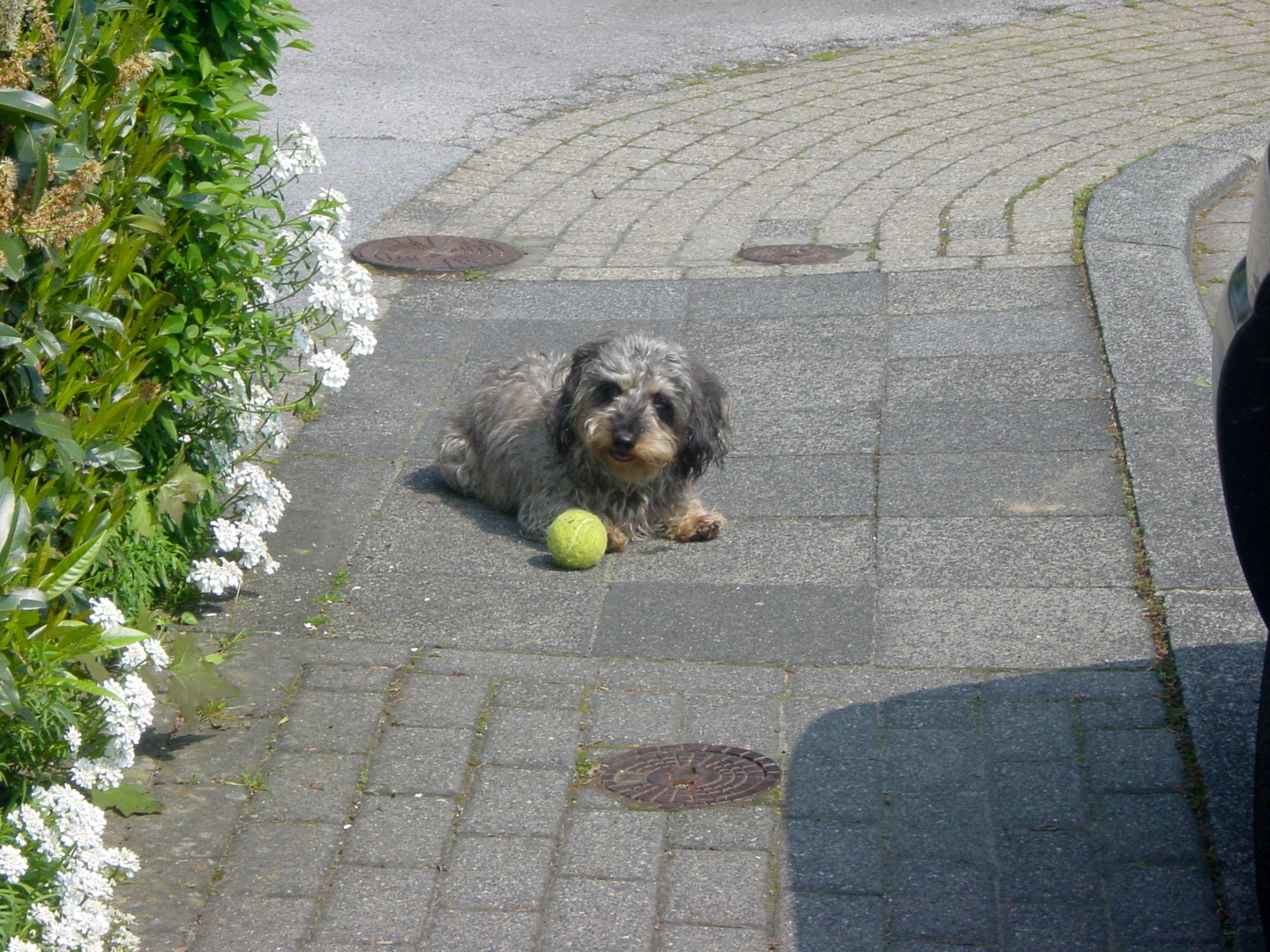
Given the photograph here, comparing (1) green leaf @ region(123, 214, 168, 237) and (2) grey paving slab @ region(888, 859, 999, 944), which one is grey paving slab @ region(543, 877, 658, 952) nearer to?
(2) grey paving slab @ region(888, 859, 999, 944)

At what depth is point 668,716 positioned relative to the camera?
13.7ft

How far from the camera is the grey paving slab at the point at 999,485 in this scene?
537 centimetres

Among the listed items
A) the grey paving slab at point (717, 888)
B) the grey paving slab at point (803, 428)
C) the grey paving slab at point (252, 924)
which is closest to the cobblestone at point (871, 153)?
the grey paving slab at point (803, 428)

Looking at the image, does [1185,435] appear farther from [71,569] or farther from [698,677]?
[71,569]

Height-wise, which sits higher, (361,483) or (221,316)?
(221,316)

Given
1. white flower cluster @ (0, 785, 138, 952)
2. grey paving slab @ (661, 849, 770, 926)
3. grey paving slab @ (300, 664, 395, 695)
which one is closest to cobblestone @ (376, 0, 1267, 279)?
grey paving slab @ (300, 664, 395, 695)

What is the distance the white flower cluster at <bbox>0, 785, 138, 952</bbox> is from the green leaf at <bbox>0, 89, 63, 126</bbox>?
1402 mm

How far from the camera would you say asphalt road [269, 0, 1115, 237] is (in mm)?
10398

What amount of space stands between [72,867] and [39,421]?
0.94 m

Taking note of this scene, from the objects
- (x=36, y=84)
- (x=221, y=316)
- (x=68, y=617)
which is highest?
(x=36, y=84)

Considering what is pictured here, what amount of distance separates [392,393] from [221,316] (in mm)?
2215

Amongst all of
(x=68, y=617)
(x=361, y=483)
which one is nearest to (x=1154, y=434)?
(x=361, y=483)

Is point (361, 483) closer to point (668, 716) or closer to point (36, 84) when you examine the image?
point (668, 716)

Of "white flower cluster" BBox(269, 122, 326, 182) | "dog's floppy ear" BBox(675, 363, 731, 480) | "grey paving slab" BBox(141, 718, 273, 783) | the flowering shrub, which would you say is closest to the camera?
the flowering shrub
